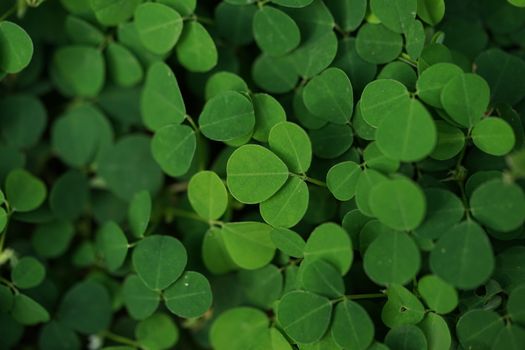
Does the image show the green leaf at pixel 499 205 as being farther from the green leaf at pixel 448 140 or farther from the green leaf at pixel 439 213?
the green leaf at pixel 448 140

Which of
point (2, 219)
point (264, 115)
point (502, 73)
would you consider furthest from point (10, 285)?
point (502, 73)

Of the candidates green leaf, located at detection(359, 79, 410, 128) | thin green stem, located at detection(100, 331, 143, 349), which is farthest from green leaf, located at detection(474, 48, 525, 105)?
thin green stem, located at detection(100, 331, 143, 349)

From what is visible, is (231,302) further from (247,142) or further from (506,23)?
(506,23)

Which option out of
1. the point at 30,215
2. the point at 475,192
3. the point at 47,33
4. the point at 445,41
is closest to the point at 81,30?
the point at 47,33

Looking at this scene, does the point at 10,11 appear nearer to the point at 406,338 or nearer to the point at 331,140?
the point at 331,140

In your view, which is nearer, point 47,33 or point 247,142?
point 247,142

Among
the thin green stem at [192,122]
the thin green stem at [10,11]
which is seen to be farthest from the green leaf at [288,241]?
the thin green stem at [10,11]
